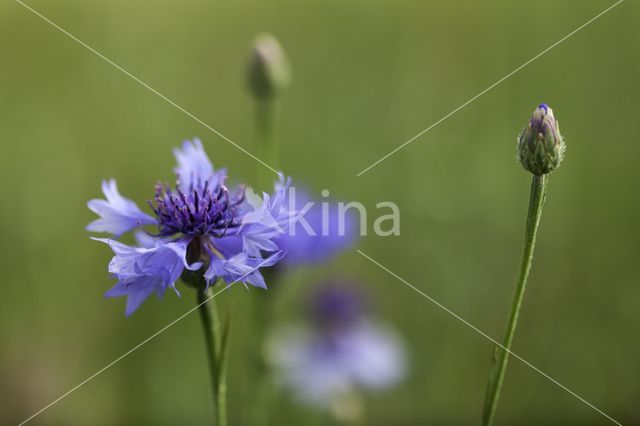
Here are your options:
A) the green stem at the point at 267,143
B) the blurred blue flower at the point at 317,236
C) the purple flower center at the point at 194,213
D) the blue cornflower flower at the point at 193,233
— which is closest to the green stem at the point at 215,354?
the blue cornflower flower at the point at 193,233

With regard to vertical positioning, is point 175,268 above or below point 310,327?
above

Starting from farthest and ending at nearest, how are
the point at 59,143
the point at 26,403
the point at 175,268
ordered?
the point at 59,143
the point at 26,403
the point at 175,268

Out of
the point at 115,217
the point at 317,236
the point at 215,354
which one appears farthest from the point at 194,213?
the point at 317,236

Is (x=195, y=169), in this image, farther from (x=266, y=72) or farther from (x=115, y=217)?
(x=266, y=72)

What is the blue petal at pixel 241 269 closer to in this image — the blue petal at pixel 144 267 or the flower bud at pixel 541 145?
the blue petal at pixel 144 267

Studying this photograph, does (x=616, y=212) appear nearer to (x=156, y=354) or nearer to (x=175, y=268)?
(x=156, y=354)

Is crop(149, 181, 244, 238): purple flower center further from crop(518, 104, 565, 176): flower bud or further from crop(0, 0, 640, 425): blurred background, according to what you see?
crop(0, 0, 640, 425): blurred background

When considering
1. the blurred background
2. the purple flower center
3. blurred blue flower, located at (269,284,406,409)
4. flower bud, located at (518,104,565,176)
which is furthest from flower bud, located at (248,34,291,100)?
flower bud, located at (518,104,565,176)

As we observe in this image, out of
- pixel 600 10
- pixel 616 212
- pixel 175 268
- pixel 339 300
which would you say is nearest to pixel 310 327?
pixel 339 300
